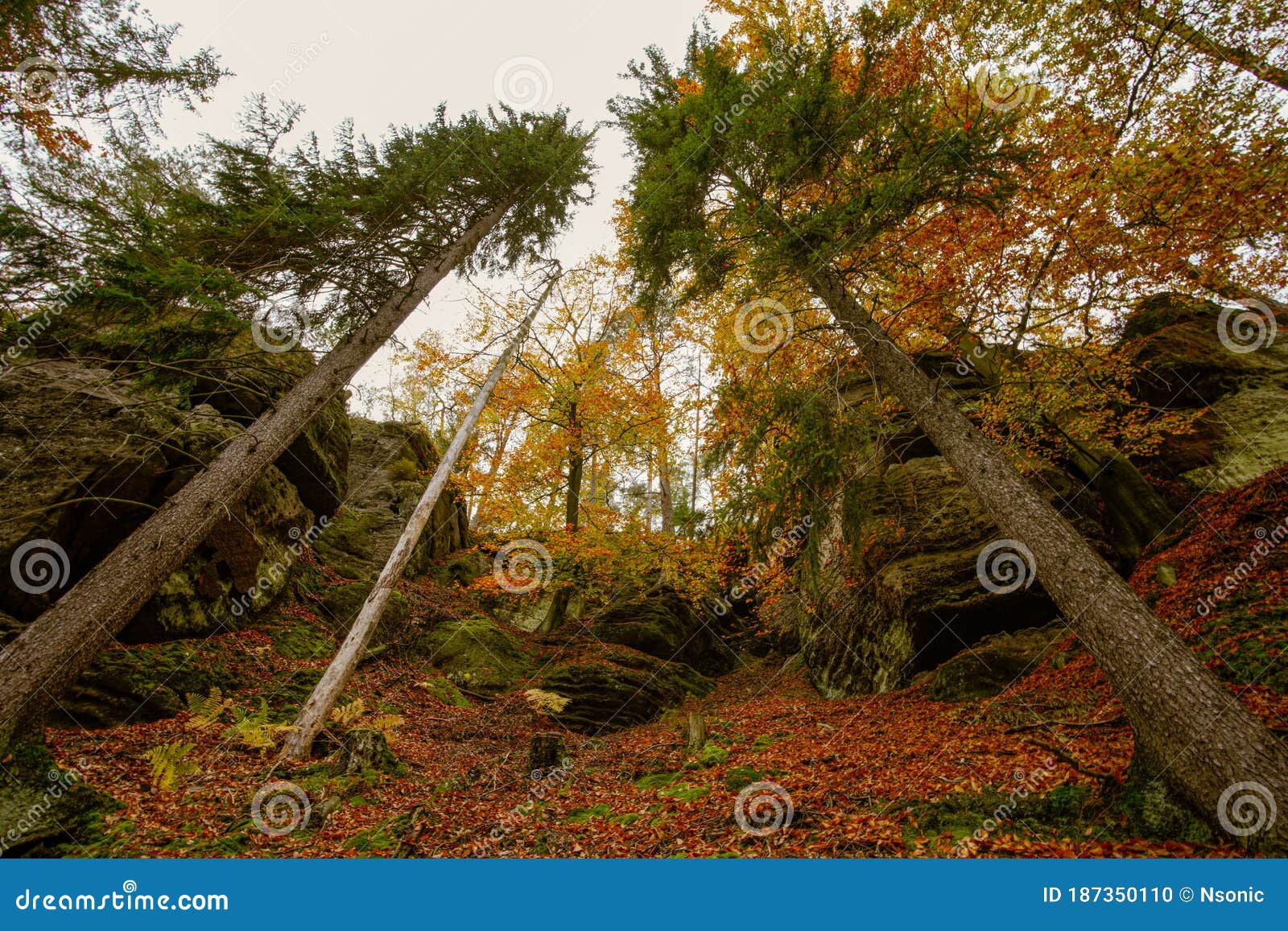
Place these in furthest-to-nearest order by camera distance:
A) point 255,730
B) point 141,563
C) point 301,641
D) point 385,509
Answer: point 385,509 → point 301,641 → point 255,730 → point 141,563

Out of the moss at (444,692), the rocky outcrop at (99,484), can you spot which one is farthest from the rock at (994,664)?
the rocky outcrop at (99,484)

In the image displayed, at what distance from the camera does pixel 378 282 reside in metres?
10.0

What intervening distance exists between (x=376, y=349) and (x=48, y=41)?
6914mm

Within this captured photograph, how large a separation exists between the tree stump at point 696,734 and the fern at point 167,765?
6.09 meters

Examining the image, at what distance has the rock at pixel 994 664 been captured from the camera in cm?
755

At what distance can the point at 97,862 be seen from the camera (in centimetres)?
399
